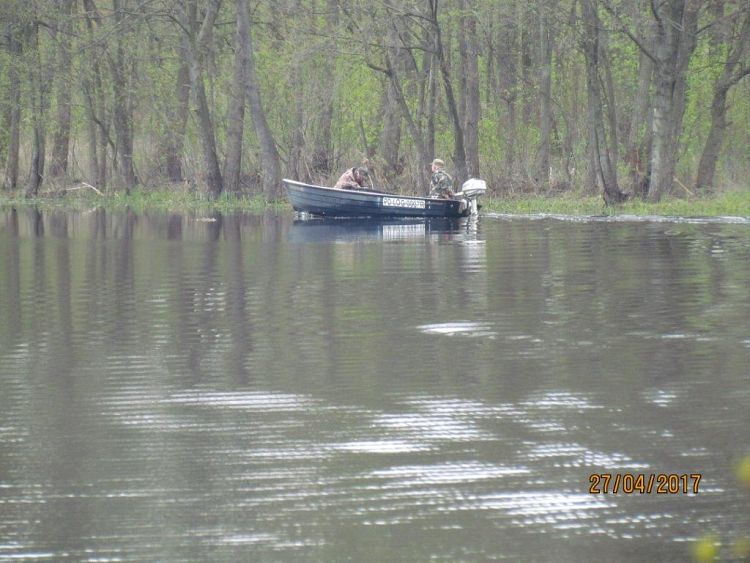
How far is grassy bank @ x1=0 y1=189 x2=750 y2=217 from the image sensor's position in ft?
A: 110

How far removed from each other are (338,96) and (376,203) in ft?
→ 38.4

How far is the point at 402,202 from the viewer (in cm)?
3456

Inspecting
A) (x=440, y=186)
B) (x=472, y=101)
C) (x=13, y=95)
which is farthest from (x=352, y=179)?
(x=13, y=95)

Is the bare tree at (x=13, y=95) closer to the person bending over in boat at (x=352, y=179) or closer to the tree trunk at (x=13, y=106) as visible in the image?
the tree trunk at (x=13, y=106)

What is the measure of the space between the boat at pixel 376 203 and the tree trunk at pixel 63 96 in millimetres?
→ 11701

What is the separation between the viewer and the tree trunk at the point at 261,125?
141 feet

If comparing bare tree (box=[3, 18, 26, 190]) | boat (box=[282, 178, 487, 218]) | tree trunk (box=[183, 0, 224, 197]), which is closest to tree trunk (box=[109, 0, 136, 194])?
tree trunk (box=[183, 0, 224, 197])

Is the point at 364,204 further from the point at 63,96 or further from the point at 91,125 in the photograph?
the point at 91,125

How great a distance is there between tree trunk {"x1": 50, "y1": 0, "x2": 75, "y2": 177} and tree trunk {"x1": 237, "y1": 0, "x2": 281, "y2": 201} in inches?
207

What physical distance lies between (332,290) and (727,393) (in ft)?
26.2

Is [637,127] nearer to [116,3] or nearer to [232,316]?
[116,3]

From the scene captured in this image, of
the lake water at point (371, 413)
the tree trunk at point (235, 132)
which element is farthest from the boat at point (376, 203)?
the lake water at point (371, 413)
